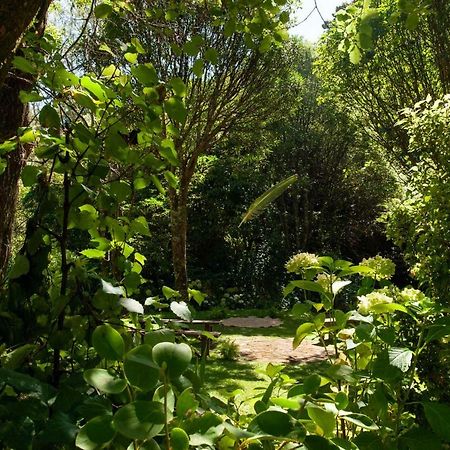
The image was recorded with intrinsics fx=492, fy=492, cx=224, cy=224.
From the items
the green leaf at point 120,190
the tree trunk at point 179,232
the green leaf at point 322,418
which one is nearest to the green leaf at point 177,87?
the green leaf at point 120,190

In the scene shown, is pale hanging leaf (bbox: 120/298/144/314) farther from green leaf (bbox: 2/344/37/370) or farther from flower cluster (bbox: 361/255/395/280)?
flower cluster (bbox: 361/255/395/280)

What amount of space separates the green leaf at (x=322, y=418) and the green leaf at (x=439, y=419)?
0.19m

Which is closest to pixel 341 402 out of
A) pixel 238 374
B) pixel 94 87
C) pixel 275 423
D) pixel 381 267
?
pixel 275 423

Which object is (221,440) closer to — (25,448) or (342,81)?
(25,448)

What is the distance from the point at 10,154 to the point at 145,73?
70.3 inches

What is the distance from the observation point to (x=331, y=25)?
2189 mm

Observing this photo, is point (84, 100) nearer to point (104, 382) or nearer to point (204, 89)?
point (104, 382)

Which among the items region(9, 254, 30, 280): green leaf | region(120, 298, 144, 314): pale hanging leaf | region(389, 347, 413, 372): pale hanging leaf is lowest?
region(389, 347, 413, 372): pale hanging leaf

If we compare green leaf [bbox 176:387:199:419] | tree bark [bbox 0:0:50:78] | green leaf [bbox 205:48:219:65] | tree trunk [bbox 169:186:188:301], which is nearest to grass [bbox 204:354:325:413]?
tree trunk [bbox 169:186:188:301]

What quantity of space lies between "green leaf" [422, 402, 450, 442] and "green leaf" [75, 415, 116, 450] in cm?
49

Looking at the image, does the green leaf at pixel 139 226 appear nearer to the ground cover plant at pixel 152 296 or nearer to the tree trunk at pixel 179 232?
the ground cover plant at pixel 152 296

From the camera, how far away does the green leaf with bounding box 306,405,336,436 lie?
2.17 feet

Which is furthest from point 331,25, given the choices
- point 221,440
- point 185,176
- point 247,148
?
point 247,148

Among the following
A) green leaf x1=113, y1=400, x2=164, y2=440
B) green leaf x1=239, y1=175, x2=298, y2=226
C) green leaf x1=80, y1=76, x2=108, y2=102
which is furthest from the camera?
green leaf x1=239, y1=175, x2=298, y2=226
